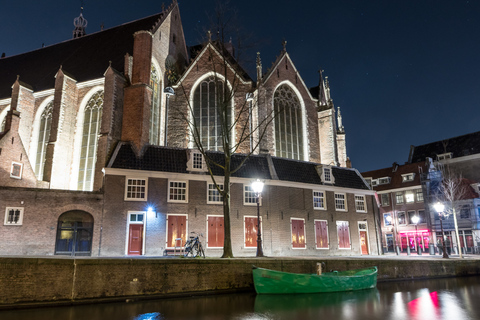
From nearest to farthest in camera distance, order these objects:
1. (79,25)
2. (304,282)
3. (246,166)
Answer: (304,282) → (246,166) → (79,25)

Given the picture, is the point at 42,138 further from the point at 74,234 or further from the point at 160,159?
the point at 74,234

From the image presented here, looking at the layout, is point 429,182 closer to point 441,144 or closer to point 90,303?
point 441,144

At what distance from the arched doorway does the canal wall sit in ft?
26.4

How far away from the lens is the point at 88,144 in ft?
97.1

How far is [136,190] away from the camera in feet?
69.0

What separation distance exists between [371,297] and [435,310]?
9.70 ft

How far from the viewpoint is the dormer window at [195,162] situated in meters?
22.8

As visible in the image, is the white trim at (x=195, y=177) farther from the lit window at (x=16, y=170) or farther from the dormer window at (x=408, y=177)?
the dormer window at (x=408, y=177)

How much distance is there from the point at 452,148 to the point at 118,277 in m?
47.7

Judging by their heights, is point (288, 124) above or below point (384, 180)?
above

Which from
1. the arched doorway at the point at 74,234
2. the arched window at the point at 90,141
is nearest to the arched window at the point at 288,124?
the arched window at the point at 90,141

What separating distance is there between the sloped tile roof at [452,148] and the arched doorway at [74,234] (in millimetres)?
44446

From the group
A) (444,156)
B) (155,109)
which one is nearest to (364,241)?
(155,109)

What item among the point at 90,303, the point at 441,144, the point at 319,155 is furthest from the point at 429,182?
the point at 90,303
